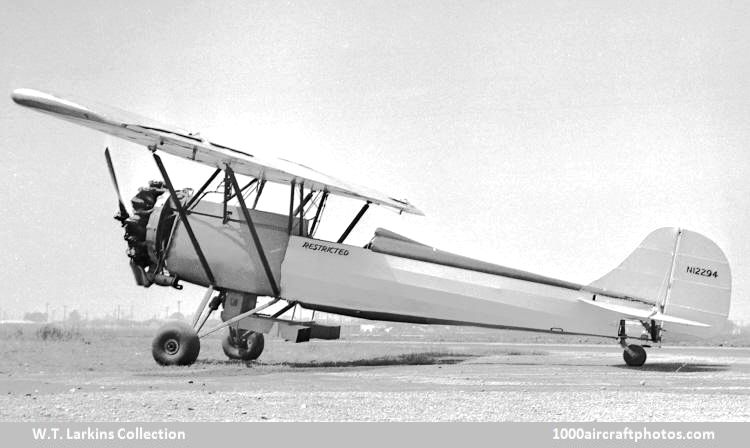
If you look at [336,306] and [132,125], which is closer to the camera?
[132,125]

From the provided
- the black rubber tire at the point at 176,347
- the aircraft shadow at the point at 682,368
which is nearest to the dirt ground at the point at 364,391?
the aircraft shadow at the point at 682,368

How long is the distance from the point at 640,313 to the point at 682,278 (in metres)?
1.10

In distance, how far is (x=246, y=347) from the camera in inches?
638

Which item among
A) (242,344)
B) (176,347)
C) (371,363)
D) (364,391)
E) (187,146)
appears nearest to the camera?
(364,391)

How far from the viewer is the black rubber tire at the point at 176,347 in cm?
1345

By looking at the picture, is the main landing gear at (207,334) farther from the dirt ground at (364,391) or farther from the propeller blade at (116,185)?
the propeller blade at (116,185)

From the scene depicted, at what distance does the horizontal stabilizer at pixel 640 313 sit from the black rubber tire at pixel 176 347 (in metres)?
7.40

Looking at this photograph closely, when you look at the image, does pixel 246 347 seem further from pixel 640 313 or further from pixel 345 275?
pixel 640 313

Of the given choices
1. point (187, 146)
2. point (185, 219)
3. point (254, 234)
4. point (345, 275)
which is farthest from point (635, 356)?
point (187, 146)

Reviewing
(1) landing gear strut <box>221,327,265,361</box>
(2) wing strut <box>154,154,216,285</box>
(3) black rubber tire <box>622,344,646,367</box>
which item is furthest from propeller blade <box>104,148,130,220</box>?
(3) black rubber tire <box>622,344,646,367</box>
